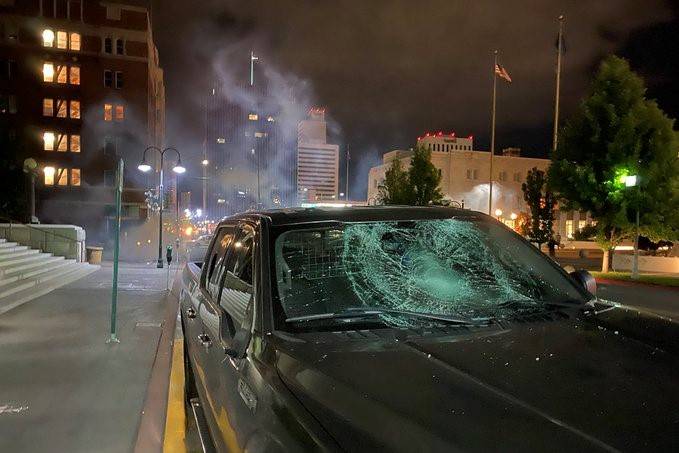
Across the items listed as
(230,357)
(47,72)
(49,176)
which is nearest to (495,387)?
(230,357)

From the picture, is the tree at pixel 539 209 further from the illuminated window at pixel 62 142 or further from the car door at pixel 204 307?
the car door at pixel 204 307

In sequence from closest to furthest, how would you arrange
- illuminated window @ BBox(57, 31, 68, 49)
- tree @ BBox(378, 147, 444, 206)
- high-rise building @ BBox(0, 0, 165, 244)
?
1. tree @ BBox(378, 147, 444, 206)
2. high-rise building @ BBox(0, 0, 165, 244)
3. illuminated window @ BBox(57, 31, 68, 49)

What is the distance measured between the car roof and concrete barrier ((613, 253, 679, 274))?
27167mm

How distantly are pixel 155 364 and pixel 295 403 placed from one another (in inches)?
205

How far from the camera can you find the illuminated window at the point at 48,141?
4084 cm

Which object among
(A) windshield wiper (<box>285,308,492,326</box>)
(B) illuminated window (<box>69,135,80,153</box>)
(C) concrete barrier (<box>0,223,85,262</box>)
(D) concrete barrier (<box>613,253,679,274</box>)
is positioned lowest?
(D) concrete barrier (<box>613,253,679,274</box>)

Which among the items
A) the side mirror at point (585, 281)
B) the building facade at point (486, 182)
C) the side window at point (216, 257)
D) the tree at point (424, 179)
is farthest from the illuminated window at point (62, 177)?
the side mirror at point (585, 281)

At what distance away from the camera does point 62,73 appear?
41344 mm

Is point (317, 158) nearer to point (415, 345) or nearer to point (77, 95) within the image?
point (77, 95)

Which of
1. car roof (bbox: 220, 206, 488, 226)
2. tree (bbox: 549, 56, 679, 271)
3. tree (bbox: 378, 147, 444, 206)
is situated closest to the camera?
car roof (bbox: 220, 206, 488, 226)

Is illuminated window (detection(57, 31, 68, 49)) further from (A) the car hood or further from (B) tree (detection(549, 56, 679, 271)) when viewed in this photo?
(A) the car hood

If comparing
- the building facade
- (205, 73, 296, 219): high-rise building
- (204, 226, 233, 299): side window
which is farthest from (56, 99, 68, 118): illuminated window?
(205, 73, 296, 219): high-rise building

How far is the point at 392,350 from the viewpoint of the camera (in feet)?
7.04

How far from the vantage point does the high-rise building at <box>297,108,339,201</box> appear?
174 metres
